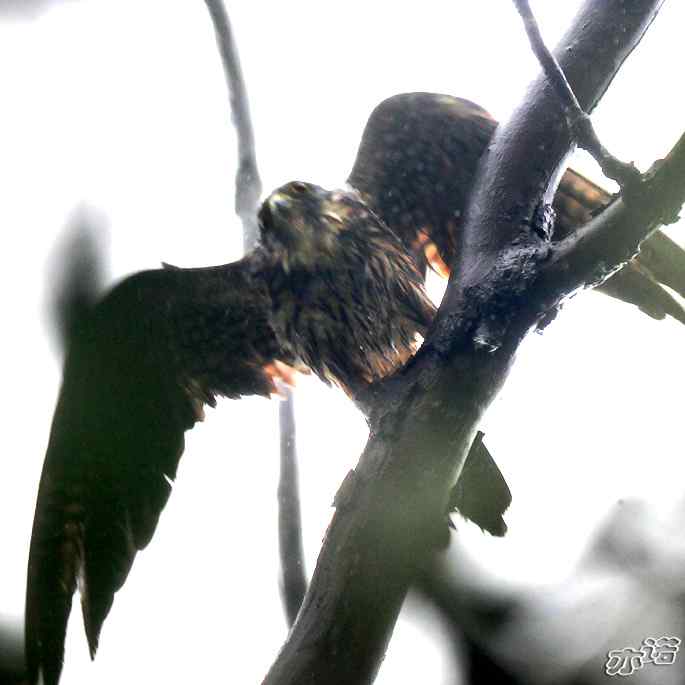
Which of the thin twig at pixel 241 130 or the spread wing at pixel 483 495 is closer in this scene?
the spread wing at pixel 483 495

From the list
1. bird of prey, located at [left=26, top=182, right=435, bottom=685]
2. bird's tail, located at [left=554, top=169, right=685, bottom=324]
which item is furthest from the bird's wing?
bird's tail, located at [left=554, top=169, right=685, bottom=324]

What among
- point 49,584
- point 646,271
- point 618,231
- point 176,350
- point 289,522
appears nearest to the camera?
point 618,231

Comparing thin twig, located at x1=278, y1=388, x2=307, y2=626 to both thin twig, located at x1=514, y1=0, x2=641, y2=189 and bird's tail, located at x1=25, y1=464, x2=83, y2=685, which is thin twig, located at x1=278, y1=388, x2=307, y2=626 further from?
thin twig, located at x1=514, y1=0, x2=641, y2=189

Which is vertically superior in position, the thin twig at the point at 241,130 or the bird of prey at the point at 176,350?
the thin twig at the point at 241,130

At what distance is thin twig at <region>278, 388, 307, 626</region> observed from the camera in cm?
249

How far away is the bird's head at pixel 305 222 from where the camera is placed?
8.71 feet

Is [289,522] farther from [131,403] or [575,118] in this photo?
[575,118]

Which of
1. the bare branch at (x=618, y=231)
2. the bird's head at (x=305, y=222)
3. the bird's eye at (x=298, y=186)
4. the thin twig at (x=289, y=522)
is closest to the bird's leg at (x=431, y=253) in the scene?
the bird's head at (x=305, y=222)

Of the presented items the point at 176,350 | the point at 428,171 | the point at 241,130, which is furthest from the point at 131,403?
the point at 428,171

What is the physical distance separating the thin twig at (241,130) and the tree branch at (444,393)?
0.90m

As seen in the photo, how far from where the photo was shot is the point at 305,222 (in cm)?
266

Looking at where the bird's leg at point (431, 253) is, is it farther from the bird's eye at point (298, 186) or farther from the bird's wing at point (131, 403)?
the bird's wing at point (131, 403)

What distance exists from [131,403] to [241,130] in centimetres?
88

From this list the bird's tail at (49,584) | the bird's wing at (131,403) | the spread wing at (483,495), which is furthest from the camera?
the bird's wing at (131,403)
